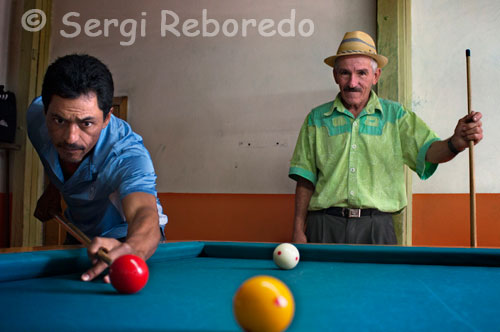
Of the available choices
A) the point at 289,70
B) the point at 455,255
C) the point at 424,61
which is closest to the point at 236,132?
the point at 289,70

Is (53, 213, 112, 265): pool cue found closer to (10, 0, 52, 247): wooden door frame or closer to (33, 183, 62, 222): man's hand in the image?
(33, 183, 62, 222): man's hand

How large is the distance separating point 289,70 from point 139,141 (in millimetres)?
1779

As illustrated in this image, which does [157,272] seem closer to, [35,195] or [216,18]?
[216,18]

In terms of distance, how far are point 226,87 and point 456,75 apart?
1659mm

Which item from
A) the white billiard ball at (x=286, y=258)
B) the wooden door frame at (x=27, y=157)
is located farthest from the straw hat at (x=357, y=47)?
the wooden door frame at (x=27, y=157)

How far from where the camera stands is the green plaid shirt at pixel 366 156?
7.95ft

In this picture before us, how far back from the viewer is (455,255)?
1528mm

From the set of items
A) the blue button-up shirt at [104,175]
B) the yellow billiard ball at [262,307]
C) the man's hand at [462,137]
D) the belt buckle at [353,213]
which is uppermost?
the man's hand at [462,137]

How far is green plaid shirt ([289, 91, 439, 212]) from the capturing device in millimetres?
2422

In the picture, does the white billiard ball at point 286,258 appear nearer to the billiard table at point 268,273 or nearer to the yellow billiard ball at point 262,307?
the billiard table at point 268,273

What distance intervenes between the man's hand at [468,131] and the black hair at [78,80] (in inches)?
67.2

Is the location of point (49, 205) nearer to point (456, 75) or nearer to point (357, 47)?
point (357, 47)

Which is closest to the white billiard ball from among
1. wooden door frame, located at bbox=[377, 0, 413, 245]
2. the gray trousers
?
the gray trousers

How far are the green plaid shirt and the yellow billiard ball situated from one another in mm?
1770
